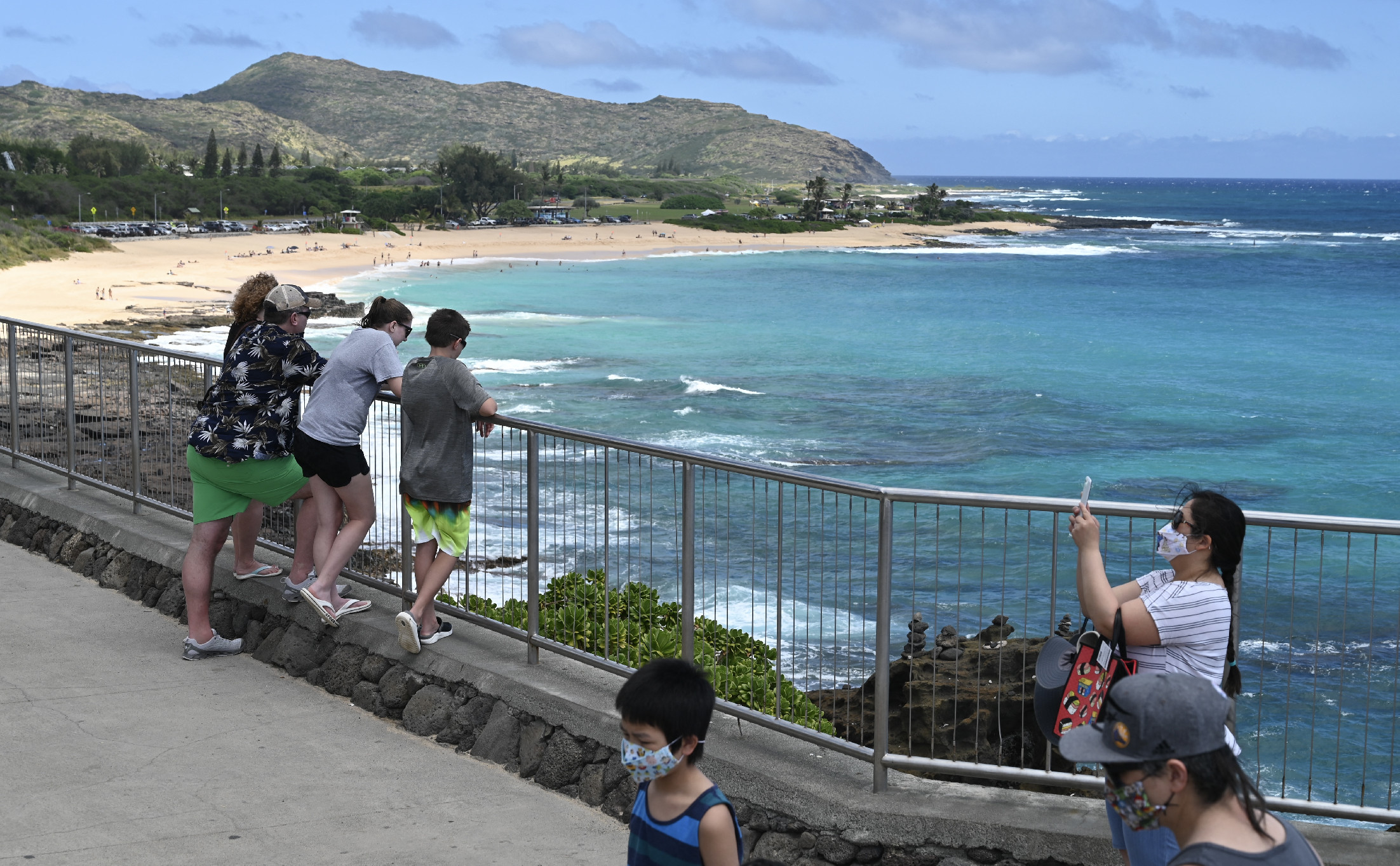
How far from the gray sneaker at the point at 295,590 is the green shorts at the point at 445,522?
937mm

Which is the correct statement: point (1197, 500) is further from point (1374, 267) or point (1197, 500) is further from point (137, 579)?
point (1374, 267)

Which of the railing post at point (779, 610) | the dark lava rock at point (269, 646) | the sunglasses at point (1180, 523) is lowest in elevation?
the dark lava rock at point (269, 646)

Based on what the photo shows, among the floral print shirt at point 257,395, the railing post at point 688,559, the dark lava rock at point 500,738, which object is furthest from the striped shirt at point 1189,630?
the floral print shirt at point 257,395

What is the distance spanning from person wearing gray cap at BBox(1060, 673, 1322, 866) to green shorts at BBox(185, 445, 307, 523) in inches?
202

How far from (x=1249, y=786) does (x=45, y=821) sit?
4527 millimetres

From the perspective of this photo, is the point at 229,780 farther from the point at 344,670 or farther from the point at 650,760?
the point at 650,760

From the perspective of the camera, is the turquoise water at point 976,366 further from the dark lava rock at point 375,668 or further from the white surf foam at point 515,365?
the dark lava rock at point 375,668

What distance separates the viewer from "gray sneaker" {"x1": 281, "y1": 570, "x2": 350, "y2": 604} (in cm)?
711

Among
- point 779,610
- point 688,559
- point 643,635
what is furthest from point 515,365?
point 779,610

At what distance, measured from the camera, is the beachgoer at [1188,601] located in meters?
3.62

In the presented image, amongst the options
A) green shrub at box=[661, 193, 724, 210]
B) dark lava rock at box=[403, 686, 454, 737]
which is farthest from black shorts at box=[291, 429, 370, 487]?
green shrub at box=[661, 193, 724, 210]

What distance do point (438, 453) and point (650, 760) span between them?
3.43 m

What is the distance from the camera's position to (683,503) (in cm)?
561

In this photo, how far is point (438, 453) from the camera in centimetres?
626
